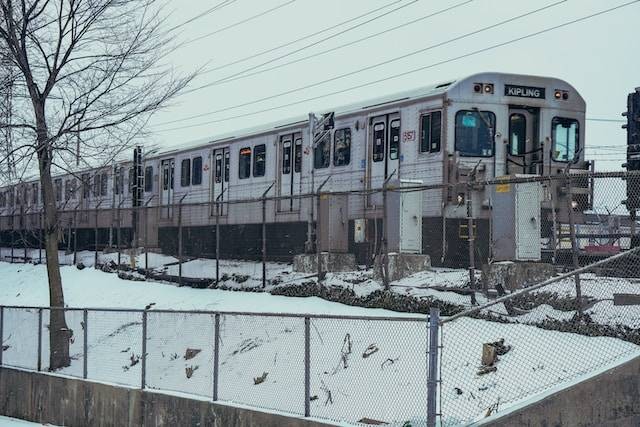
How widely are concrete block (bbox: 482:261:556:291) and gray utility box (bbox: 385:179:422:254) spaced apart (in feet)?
7.42

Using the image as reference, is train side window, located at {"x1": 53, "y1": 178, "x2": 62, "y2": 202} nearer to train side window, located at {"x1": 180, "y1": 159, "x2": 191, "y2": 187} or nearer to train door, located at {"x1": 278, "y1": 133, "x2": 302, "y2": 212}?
train side window, located at {"x1": 180, "y1": 159, "x2": 191, "y2": 187}

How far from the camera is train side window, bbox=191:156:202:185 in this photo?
25.8 meters

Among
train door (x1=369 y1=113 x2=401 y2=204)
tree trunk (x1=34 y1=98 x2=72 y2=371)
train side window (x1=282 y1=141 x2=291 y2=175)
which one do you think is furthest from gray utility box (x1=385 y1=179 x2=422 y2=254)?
train side window (x1=282 y1=141 x2=291 y2=175)

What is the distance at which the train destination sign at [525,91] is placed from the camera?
55.4 feet

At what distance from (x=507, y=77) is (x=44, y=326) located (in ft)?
34.8

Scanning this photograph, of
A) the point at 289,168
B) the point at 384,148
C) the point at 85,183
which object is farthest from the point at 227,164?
the point at 85,183

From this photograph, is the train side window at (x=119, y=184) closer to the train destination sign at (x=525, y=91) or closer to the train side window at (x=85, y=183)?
the train side window at (x=85, y=183)

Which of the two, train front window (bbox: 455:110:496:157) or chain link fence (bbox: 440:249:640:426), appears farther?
train front window (bbox: 455:110:496:157)

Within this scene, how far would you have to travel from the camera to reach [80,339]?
52.2 feet

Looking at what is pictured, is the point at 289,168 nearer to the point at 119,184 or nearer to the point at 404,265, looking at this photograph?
the point at 404,265

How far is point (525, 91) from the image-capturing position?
17125 mm

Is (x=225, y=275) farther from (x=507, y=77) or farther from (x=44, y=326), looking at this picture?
(x=507, y=77)

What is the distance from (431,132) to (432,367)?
953 centimetres

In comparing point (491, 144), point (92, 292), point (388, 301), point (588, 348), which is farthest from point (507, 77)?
point (92, 292)
